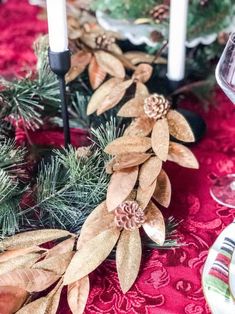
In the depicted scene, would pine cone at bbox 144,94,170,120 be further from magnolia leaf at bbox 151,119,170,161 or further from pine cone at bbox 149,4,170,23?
pine cone at bbox 149,4,170,23

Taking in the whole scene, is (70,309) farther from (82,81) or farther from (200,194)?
(82,81)

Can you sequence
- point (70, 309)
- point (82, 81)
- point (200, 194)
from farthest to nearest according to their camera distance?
point (82, 81) < point (200, 194) < point (70, 309)

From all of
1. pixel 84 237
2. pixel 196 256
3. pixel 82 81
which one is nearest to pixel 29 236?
pixel 84 237

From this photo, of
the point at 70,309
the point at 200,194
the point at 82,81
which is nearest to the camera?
the point at 70,309

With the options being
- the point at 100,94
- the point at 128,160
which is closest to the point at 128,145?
the point at 128,160

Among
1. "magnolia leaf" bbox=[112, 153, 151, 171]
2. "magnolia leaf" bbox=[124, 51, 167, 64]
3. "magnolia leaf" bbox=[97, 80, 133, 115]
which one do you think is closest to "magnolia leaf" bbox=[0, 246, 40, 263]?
"magnolia leaf" bbox=[112, 153, 151, 171]

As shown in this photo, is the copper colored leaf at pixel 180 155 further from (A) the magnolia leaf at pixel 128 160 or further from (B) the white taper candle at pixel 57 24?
(B) the white taper candle at pixel 57 24
